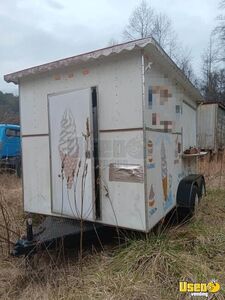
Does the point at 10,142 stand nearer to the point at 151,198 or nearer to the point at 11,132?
the point at 11,132

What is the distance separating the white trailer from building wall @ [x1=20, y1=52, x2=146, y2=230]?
1 cm

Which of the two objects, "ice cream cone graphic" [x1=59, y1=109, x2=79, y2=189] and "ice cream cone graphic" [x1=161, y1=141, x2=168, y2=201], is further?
"ice cream cone graphic" [x1=161, y1=141, x2=168, y2=201]

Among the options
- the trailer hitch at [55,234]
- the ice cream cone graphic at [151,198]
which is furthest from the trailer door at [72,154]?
the ice cream cone graphic at [151,198]

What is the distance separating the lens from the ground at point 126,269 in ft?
9.87

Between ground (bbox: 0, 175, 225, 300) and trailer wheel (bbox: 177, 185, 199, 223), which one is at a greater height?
trailer wheel (bbox: 177, 185, 199, 223)

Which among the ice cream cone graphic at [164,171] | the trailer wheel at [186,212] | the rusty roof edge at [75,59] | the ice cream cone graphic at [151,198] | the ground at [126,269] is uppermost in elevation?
the rusty roof edge at [75,59]

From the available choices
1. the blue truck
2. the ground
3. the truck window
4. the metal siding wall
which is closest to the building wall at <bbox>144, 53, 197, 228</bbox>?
the ground

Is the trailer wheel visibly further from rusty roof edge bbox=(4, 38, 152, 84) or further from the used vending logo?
rusty roof edge bbox=(4, 38, 152, 84)

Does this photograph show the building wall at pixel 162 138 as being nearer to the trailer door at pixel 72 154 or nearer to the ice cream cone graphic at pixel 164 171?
the ice cream cone graphic at pixel 164 171

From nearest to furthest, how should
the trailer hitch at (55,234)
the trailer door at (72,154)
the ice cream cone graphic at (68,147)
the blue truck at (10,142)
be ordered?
the trailer hitch at (55,234) → the trailer door at (72,154) → the ice cream cone graphic at (68,147) → the blue truck at (10,142)

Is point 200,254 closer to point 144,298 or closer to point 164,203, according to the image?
point 164,203

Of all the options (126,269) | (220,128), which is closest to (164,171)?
(126,269)

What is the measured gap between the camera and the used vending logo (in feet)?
9.45

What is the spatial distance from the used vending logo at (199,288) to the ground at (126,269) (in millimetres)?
57
